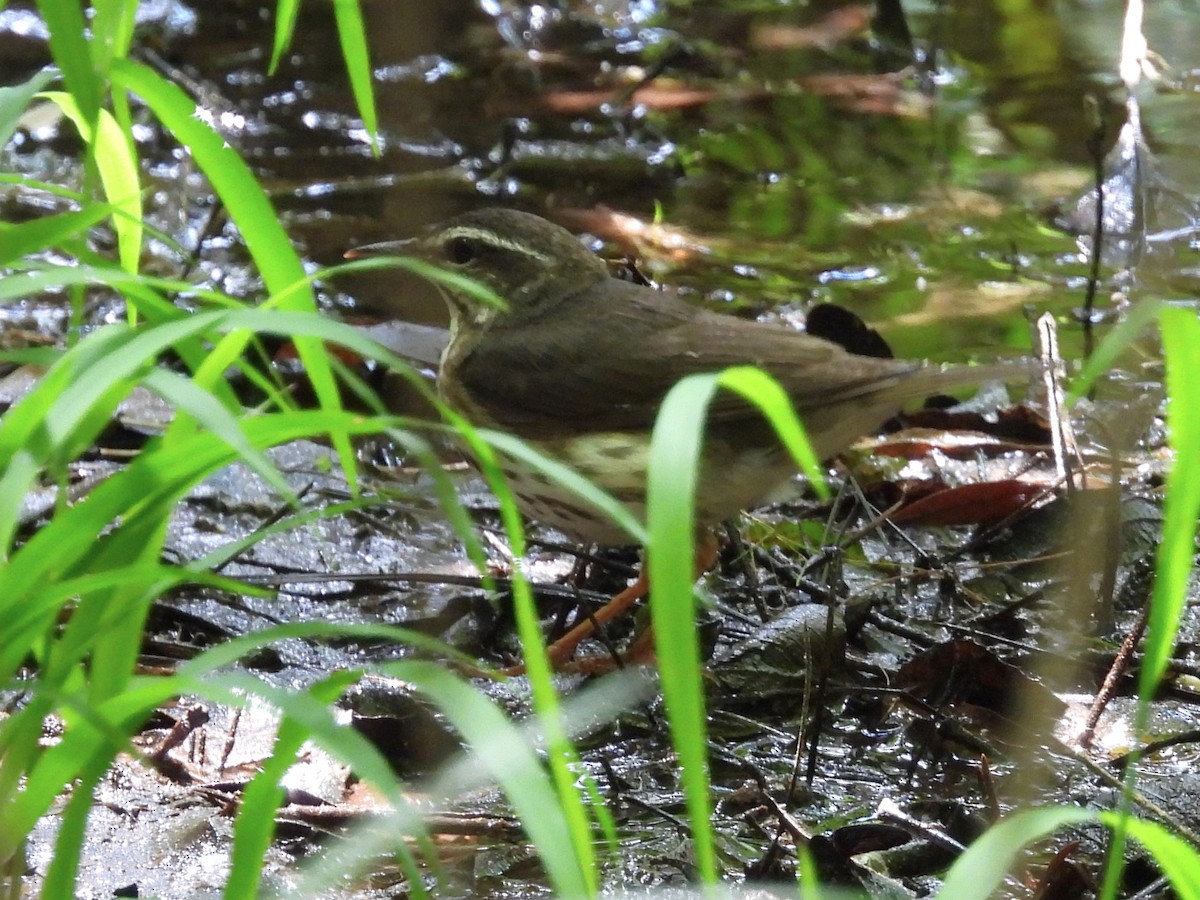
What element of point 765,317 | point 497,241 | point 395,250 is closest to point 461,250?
point 497,241

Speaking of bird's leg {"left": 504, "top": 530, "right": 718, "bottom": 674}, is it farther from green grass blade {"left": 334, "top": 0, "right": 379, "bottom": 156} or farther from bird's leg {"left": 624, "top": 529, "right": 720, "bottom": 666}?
green grass blade {"left": 334, "top": 0, "right": 379, "bottom": 156}

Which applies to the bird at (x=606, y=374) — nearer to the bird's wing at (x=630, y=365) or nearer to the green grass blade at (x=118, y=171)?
the bird's wing at (x=630, y=365)

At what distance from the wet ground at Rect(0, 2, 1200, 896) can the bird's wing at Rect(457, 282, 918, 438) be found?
15.5 inches

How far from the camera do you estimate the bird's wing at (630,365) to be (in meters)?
3.81

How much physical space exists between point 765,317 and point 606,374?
191 cm

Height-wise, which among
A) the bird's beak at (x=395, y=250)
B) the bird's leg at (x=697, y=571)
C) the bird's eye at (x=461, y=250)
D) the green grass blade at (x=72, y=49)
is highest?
the green grass blade at (x=72, y=49)

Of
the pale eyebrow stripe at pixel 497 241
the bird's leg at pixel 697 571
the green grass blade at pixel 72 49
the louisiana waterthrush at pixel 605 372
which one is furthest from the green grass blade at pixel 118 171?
the pale eyebrow stripe at pixel 497 241

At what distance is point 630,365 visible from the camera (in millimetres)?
3986

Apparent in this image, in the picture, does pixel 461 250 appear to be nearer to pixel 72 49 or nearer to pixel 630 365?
pixel 630 365

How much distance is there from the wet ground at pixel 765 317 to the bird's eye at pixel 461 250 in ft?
0.66

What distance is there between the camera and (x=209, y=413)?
185cm

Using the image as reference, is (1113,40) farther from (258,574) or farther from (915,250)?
(258,574)

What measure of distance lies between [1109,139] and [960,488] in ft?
12.8

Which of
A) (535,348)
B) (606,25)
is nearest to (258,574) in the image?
(535,348)
